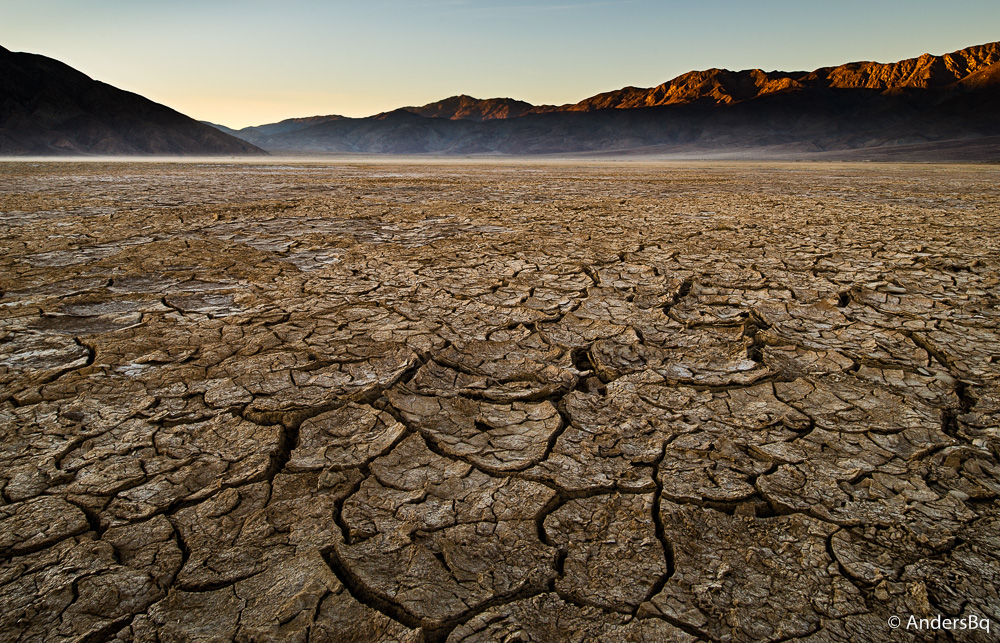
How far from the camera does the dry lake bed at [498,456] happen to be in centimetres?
100

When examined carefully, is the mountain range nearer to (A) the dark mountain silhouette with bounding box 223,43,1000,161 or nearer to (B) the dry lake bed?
(A) the dark mountain silhouette with bounding box 223,43,1000,161

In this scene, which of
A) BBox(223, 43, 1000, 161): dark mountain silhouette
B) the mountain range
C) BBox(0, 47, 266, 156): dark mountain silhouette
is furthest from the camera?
BBox(223, 43, 1000, 161): dark mountain silhouette

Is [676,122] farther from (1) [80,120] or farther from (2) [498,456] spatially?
(2) [498,456]

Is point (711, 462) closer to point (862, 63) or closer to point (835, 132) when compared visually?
point (835, 132)

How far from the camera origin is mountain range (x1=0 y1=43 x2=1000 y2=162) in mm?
59156

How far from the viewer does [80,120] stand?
61.3 m

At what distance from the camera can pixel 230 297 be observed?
300 centimetres

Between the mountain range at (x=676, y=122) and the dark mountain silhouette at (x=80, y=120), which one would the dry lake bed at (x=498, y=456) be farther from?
the dark mountain silhouette at (x=80, y=120)

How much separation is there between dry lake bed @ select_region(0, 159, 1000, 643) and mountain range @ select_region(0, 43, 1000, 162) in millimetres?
48758

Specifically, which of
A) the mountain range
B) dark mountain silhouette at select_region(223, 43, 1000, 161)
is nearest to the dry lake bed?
the mountain range

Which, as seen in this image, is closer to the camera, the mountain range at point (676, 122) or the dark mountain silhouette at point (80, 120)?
the dark mountain silhouette at point (80, 120)

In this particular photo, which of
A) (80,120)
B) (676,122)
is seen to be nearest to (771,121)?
(676,122)

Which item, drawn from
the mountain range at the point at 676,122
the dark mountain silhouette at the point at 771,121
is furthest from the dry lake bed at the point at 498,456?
the dark mountain silhouette at the point at 771,121

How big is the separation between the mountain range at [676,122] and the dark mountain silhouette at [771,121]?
0.96 feet
